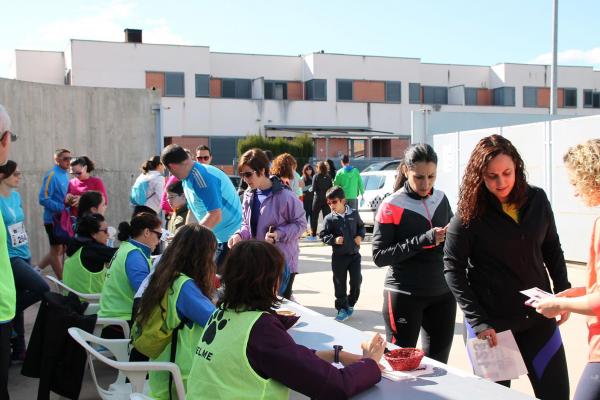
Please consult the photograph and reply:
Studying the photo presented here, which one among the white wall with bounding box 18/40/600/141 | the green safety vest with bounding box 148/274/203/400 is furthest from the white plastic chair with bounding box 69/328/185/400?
the white wall with bounding box 18/40/600/141

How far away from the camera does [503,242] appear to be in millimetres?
3168

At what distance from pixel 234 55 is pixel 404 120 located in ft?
34.7

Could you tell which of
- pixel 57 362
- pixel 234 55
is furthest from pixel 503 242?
pixel 234 55

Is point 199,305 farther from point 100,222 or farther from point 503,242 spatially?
point 100,222

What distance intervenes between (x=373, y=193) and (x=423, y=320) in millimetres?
11655

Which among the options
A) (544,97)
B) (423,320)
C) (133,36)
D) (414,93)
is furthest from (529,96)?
(423,320)

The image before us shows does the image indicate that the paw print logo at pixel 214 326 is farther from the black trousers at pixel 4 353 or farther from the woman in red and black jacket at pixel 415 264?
the woman in red and black jacket at pixel 415 264

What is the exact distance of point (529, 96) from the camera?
40.6 metres

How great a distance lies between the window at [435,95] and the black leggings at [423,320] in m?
36.3

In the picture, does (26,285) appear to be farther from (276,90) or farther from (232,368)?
(276,90)

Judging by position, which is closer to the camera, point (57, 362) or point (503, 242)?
point (503, 242)

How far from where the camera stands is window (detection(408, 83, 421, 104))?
38094mm

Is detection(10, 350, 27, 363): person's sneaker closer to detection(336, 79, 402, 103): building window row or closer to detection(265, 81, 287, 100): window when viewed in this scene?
detection(265, 81, 287, 100): window

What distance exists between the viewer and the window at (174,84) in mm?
33312
